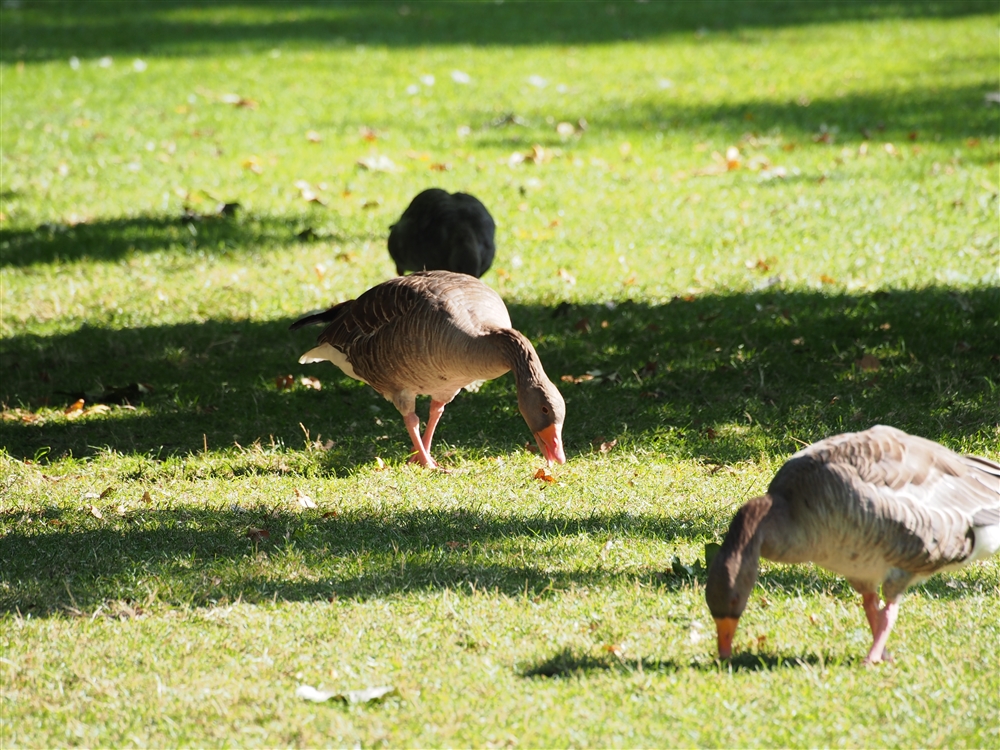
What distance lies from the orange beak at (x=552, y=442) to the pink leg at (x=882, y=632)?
5.87 ft

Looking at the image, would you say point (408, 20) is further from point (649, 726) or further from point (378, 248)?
point (649, 726)

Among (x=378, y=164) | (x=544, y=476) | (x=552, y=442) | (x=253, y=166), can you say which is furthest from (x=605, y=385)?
(x=253, y=166)

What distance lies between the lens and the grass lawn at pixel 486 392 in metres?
3.95

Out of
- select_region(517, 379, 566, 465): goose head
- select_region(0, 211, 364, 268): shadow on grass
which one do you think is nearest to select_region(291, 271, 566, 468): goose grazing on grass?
select_region(517, 379, 566, 465): goose head

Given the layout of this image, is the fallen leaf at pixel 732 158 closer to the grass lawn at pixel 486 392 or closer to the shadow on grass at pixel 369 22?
the grass lawn at pixel 486 392

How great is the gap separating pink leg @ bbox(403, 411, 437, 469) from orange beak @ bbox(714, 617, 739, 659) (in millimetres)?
2694

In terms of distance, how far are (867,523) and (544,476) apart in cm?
244

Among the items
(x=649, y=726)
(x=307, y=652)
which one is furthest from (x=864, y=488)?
(x=307, y=652)

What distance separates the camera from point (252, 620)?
14.6 ft

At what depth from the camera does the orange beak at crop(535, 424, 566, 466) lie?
5363 mm

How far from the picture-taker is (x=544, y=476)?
6.05m

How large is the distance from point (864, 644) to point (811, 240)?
6376 mm

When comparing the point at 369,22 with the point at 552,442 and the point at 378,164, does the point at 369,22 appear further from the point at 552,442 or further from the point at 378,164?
the point at 552,442

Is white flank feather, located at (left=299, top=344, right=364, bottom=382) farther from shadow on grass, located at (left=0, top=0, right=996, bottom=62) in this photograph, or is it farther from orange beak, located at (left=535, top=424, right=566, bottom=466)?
shadow on grass, located at (left=0, top=0, right=996, bottom=62)
